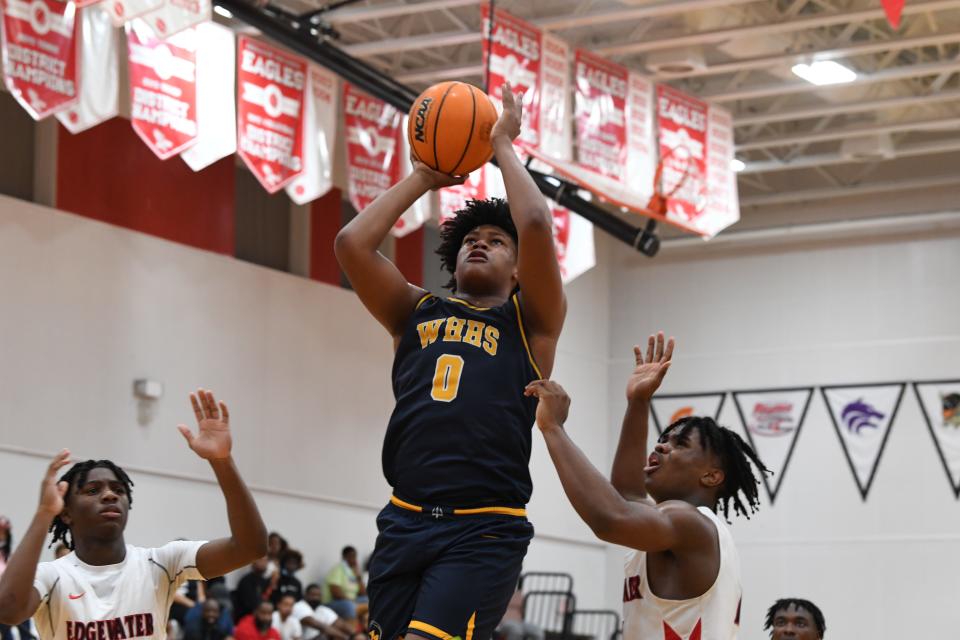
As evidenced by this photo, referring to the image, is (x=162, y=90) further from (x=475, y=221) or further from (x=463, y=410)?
(x=463, y=410)

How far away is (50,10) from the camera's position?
453 inches

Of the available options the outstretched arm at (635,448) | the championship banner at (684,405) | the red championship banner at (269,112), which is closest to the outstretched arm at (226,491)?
the outstretched arm at (635,448)

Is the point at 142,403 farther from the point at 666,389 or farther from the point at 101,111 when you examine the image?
the point at 666,389

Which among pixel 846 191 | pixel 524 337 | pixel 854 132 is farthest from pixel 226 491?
pixel 846 191

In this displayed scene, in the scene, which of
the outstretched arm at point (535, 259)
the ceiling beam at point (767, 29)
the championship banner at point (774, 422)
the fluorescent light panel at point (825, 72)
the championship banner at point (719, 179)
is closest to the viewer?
the outstretched arm at point (535, 259)

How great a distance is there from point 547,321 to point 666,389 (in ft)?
57.7

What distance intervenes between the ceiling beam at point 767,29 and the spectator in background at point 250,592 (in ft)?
22.1

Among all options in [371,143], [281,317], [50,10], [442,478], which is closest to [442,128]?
[442,478]

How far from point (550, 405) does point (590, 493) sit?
0.26 metres

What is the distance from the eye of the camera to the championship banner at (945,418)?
19469 millimetres

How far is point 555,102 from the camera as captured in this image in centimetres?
1402

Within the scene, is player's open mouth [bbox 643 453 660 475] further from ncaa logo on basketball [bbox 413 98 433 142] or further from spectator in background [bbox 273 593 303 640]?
spectator in background [bbox 273 593 303 640]

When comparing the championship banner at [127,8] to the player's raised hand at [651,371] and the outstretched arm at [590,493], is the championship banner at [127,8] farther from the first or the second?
the outstretched arm at [590,493]

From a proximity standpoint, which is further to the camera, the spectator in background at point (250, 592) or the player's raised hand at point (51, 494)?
the spectator in background at point (250, 592)
